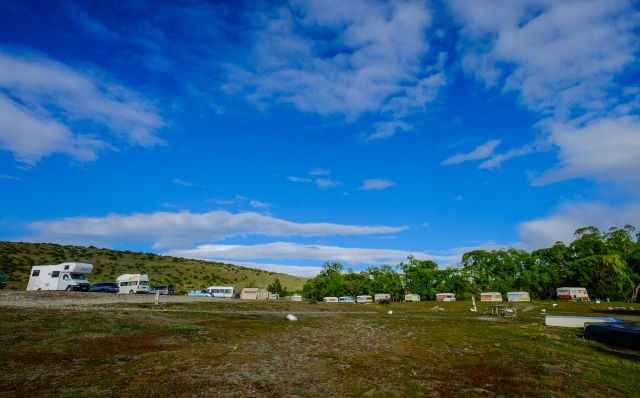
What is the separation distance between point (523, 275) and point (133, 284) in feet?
341

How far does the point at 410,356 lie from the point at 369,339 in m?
5.64

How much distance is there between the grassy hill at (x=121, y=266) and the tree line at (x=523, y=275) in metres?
35.7

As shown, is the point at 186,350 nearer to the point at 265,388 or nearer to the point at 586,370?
the point at 265,388

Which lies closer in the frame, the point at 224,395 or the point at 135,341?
the point at 224,395

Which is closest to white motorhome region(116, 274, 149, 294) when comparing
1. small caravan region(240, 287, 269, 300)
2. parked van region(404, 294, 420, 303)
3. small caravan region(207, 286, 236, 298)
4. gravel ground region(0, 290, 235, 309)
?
small caravan region(207, 286, 236, 298)

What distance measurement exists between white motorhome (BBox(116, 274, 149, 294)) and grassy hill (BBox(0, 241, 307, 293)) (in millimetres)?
19212

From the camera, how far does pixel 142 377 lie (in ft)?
36.6

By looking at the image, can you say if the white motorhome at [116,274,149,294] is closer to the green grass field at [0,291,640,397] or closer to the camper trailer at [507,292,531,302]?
the green grass field at [0,291,640,397]

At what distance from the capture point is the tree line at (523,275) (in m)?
94.6

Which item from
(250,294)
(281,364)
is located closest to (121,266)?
(250,294)

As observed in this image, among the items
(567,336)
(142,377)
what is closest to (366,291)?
(567,336)

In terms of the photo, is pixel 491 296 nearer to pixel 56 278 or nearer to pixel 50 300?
pixel 50 300

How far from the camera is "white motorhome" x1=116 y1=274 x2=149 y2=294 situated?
70.8 meters

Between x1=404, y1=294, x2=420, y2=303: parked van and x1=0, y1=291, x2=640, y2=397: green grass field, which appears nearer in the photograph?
x1=0, y1=291, x2=640, y2=397: green grass field
